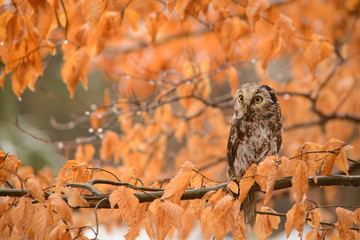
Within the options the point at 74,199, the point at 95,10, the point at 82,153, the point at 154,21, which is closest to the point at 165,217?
the point at 74,199

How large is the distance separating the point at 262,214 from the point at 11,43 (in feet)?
5.48

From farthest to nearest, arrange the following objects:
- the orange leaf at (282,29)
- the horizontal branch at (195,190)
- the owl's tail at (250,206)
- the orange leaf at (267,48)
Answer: the owl's tail at (250,206) < the orange leaf at (267,48) < the orange leaf at (282,29) < the horizontal branch at (195,190)

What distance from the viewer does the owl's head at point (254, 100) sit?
106 inches

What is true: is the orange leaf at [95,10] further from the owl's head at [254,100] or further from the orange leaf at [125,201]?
the owl's head at [254,100]

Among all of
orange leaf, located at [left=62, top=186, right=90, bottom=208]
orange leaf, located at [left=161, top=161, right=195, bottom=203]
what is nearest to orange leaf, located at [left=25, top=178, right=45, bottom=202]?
orange leaf, located at [left=62, top=186, right=90, bottom=208]

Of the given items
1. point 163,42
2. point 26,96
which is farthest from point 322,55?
point 26,96

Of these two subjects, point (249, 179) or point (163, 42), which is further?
point (163, 42)

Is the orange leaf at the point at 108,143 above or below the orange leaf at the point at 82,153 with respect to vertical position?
above

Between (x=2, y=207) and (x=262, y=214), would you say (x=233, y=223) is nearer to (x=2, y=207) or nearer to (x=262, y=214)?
(x=262, y=214)

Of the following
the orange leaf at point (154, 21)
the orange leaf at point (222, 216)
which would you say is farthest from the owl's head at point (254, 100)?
the orange leaf at point (222, 216)

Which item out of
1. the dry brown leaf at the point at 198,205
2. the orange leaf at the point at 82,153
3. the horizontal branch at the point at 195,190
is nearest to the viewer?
the horizontal branch at the point at 195,190

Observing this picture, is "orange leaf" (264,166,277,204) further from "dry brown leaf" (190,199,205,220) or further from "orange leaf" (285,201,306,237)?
"dry brown leaf" (190,199,205,220)

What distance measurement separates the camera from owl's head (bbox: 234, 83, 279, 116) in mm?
2697

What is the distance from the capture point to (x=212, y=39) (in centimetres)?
513
